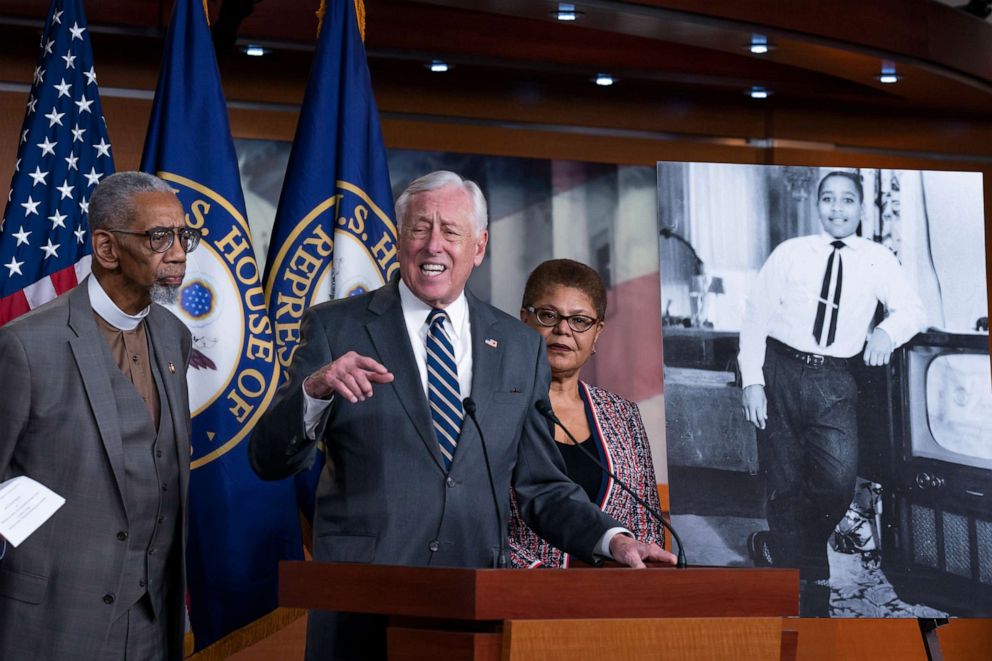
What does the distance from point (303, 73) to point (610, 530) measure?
3658mm

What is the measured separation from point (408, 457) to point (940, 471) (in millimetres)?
2159

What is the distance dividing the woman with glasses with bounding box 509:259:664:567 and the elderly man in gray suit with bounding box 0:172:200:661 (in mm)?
880

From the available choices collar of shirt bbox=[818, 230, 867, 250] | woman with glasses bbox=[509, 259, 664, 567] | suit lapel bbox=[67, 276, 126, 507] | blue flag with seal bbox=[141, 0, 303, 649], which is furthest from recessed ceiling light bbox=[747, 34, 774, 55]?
suit lapel bbox=[67, 276, 126, 507]

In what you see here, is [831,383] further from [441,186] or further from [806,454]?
[441,186]

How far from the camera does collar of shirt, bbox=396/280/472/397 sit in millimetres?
2729

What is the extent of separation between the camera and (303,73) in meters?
5.72

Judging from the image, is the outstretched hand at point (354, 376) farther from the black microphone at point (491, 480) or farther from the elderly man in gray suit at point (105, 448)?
the elderly man in gray suit at point (105, 448)

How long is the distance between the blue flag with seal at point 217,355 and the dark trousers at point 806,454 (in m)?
1.46

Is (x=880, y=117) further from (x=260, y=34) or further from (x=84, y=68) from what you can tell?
(x=84, y=68)

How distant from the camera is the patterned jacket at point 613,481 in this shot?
3.25 metres

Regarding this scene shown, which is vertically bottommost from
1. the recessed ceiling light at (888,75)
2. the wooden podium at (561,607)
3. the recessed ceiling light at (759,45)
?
the wooden podium at (561,607)

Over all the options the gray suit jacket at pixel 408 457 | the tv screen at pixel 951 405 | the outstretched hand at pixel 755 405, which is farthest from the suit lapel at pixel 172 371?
the tv screen at pixel 951 405

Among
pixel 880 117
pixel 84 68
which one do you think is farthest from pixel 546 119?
pixel 84 68

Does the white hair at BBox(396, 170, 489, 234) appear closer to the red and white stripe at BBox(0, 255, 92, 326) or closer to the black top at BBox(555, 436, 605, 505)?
the black top at BBox(555, 436, 605, 505)
